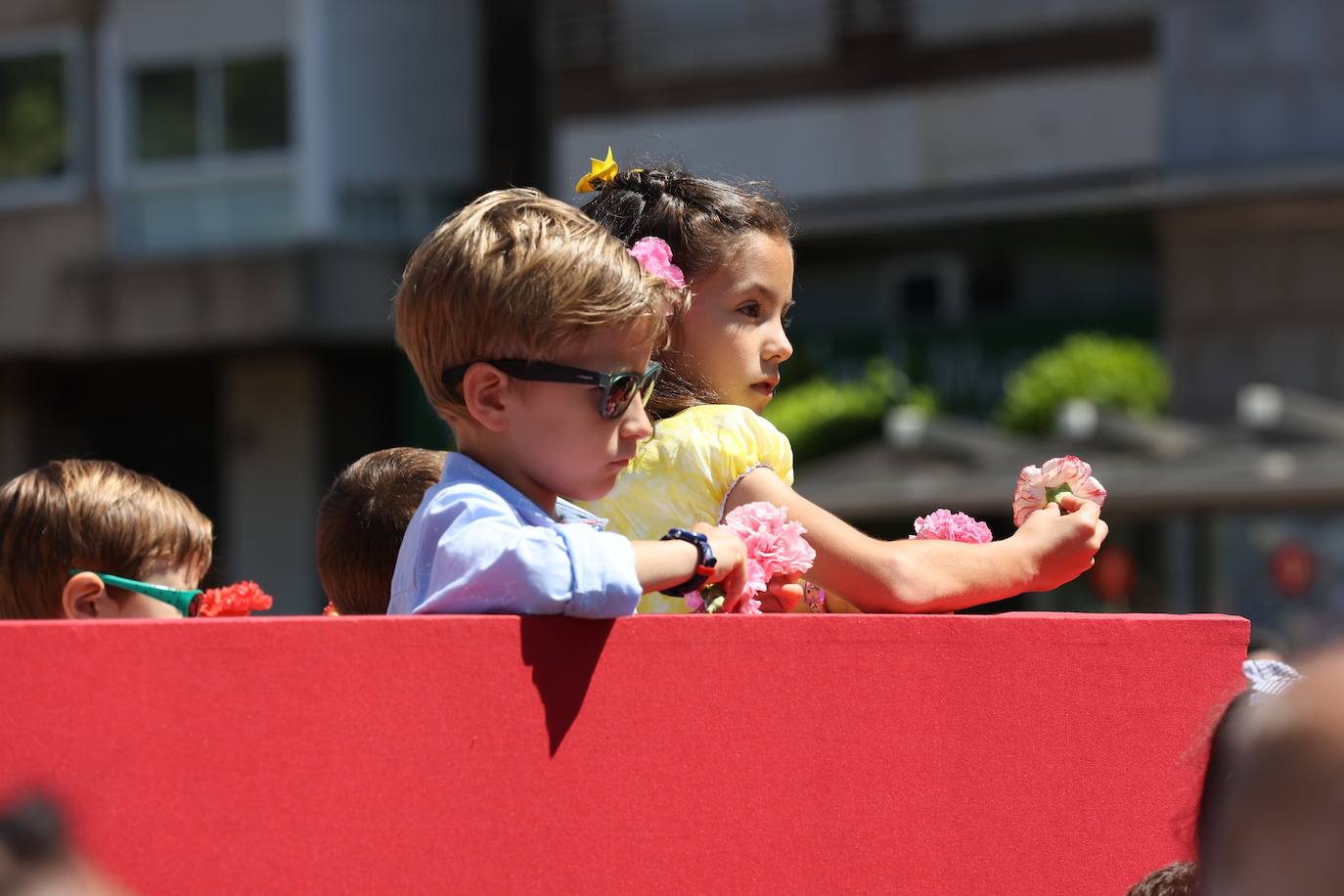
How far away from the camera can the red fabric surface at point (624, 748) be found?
2.08 m

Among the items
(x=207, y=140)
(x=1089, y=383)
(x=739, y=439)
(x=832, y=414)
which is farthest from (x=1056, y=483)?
(x=207, y=140)

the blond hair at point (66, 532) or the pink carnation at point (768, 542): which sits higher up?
the pink carnation at point (768, 542)

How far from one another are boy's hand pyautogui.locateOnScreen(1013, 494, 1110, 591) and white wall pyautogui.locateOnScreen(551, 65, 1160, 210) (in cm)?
1381

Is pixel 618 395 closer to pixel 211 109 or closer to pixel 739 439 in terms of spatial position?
pixel 739 439

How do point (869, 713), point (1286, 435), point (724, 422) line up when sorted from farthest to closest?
point (1286, 435) < point (724, 422) < point (869, 713)

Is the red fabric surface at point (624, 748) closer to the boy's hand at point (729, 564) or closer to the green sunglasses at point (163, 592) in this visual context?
the boy's hand at point (729, 564)

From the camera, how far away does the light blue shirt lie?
2.21 meters

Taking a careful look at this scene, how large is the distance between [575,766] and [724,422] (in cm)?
74

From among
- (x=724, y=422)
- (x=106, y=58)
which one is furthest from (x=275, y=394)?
(x=724, y=422)

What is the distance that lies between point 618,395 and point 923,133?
15.8 m

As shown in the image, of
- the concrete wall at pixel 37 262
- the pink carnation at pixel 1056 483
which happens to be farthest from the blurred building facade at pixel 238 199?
the pink carnation at pixel 1056 483

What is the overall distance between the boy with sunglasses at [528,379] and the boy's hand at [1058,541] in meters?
0.52

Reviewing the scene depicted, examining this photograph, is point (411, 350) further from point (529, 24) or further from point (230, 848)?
point (529, 24)

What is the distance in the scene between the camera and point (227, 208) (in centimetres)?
2080
